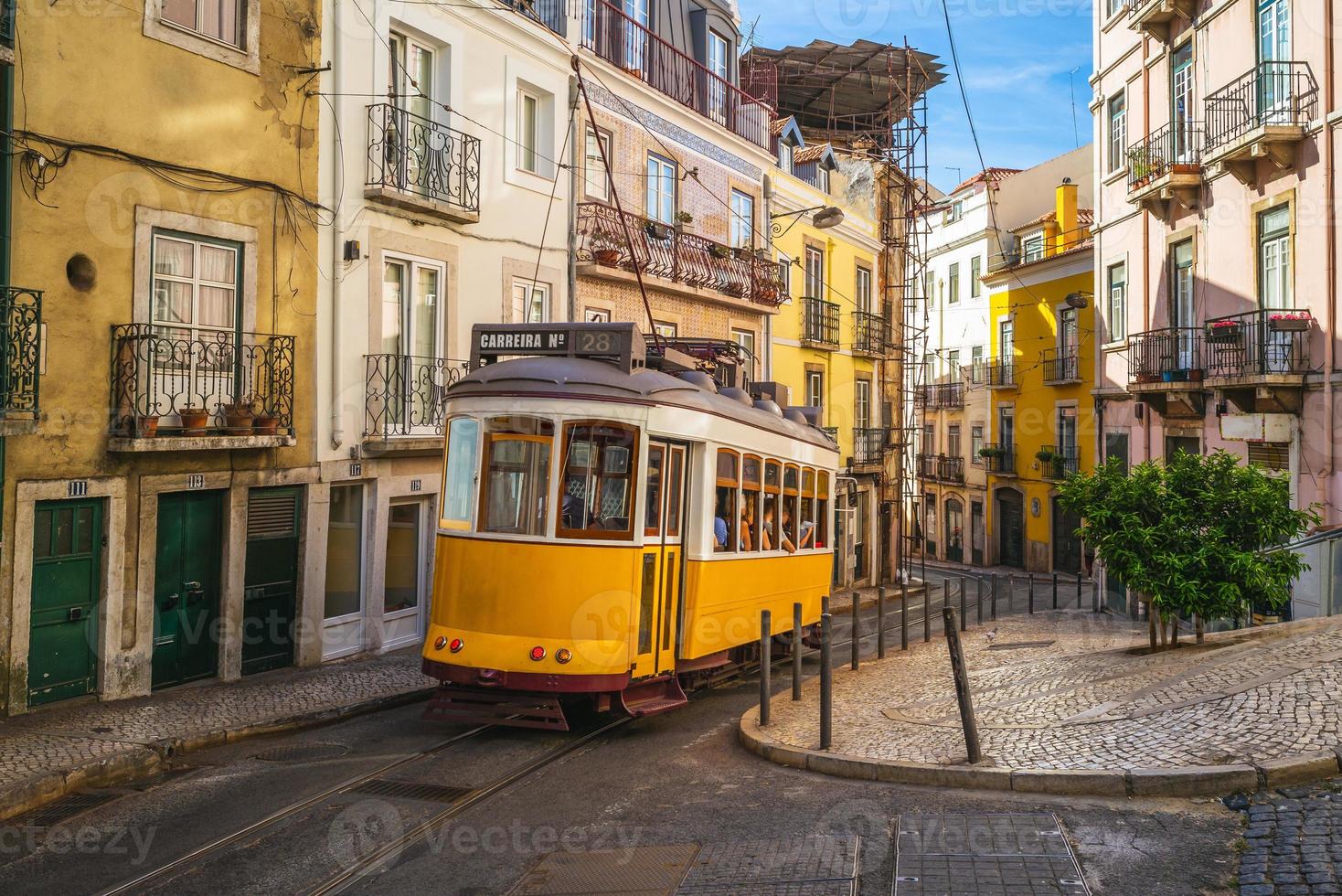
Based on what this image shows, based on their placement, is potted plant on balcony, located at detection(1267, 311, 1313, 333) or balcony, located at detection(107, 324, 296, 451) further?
potted plant on balcony, located at detection(1267, 311, 1313, 333)

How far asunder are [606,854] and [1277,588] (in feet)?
29.1

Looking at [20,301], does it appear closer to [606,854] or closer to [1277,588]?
[606,854]

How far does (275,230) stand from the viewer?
13086 millimetres

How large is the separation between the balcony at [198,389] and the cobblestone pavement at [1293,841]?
1004 cm

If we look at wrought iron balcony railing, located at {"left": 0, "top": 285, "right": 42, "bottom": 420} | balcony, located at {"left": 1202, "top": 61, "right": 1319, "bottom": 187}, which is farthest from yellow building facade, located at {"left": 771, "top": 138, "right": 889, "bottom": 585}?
wrought iron balcony railing, located at {"left": 0, "top": 285, "right": 42, "bottom": 420}

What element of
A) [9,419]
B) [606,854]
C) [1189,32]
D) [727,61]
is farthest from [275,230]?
[1189,32]

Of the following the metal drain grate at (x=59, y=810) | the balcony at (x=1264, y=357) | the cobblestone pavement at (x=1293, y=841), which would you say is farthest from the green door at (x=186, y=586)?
the balcony at (x=1264, y=357)

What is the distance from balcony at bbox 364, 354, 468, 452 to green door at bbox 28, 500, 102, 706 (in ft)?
12.5

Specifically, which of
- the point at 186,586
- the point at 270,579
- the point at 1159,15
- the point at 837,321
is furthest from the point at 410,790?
the point at 837,321

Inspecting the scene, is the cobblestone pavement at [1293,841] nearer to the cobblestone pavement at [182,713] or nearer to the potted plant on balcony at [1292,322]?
the cobblestone pavement at [182,713]

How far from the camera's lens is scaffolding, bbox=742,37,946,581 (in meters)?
31.1

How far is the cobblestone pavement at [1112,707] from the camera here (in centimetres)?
748

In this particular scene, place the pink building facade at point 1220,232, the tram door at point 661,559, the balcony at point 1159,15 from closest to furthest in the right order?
the tram door at point 661,559, the pink building facade at point 1220,232, the balcony at point 1159,15

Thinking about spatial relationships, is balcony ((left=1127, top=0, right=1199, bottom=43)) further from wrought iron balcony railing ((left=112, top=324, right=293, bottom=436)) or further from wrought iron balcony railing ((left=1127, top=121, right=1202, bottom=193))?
wrought iron balcony railing ((left=112, top=324, right=293, bottom=436))
